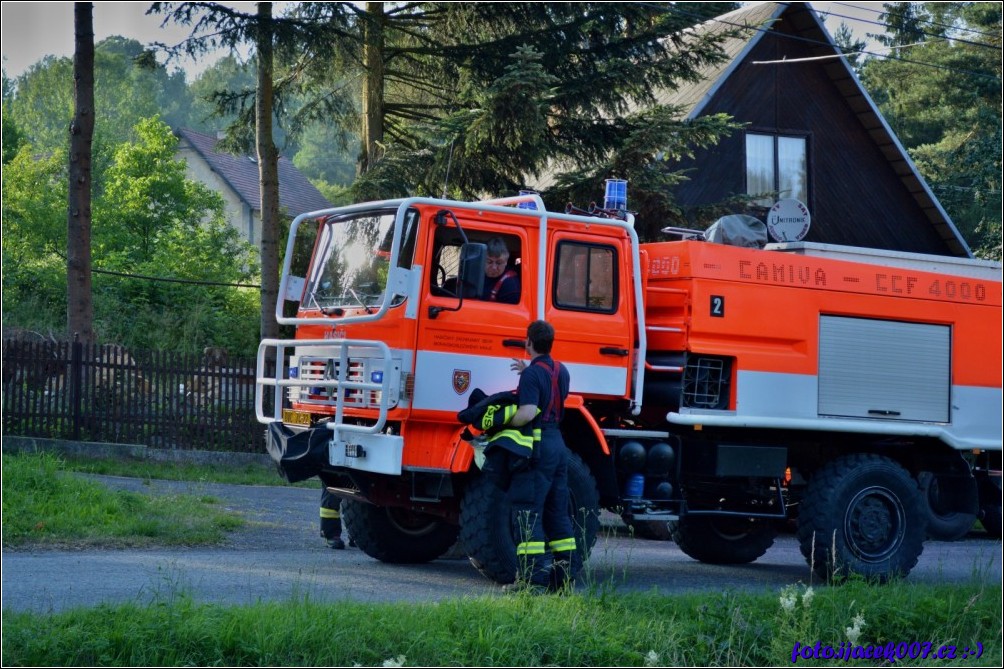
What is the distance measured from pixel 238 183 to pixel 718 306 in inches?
1565

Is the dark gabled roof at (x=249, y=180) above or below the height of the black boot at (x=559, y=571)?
above

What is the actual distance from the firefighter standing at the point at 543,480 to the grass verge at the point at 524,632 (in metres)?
0.69

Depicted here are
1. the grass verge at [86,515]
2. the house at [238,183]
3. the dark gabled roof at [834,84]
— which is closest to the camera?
the grass verge at [86,515]

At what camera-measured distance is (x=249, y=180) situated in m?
48.6

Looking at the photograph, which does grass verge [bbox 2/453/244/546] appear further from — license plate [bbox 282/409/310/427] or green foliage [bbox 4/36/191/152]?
green foliage [bbox 4/36/191/152]

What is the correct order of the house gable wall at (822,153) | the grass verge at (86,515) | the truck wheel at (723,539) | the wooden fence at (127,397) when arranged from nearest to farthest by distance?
1. the grass verge at (86,515)
2. the truck wheel at (723,539)
3. the wooden fence at (127,397)
4. the house gable wall at (822,153)

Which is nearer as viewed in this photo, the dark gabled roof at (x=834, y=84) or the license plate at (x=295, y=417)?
the license plate at (x=295, y=417)

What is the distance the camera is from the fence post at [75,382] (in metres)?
16.6

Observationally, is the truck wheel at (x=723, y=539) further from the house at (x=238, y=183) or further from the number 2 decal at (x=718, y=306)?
the house at (x=238, y=183)

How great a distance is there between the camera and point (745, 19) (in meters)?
25.1

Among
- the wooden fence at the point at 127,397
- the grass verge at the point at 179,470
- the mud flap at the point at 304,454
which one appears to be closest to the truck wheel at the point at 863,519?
the mud flap at the point at 304,454

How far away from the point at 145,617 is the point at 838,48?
21.6 meters

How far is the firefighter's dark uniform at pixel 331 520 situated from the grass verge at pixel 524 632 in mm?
3410

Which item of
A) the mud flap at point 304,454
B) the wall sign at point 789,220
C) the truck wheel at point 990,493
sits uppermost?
the wall sign at point 789,220
